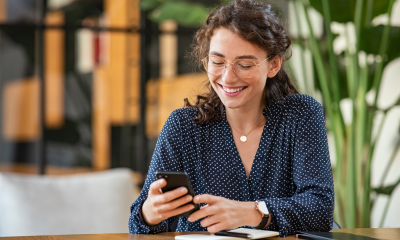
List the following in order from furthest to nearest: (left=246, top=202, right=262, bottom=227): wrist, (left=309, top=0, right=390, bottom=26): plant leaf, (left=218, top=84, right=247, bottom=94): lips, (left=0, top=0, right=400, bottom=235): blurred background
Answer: (left=0, top=0, right=400, bottom=235): blurred background → (left=309, top=0, right=390, bottom=26): plant leaf → (left=218, top=84, right=247, bottom=94): lips → (left=246, top=202, right=262, bottom=227): wrist

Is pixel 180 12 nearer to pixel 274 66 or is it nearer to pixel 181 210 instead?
pixel 274 66

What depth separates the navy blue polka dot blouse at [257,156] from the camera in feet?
5.45

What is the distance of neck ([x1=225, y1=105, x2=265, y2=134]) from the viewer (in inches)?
72.3

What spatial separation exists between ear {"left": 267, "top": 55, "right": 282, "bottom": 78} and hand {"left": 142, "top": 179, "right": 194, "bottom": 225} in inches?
26.4

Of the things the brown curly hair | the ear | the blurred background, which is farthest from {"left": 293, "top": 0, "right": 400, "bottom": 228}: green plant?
the ear

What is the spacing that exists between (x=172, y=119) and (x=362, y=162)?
1582mm

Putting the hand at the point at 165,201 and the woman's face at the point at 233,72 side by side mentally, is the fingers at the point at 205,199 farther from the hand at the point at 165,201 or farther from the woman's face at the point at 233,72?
the woman's face at the point at 233,72

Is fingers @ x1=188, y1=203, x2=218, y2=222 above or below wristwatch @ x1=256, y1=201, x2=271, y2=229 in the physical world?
above

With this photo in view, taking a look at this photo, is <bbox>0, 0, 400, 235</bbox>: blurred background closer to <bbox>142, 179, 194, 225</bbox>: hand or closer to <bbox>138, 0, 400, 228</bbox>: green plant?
<bbox>138, 0, 400, 228</bbox>: green plant

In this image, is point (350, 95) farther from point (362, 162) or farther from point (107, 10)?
point (107, 10)

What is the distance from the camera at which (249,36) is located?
1.64 meters

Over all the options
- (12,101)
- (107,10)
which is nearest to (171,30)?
(107,10)

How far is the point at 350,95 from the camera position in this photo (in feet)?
9.88

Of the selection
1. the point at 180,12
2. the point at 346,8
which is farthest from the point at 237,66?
the point at 180,12
